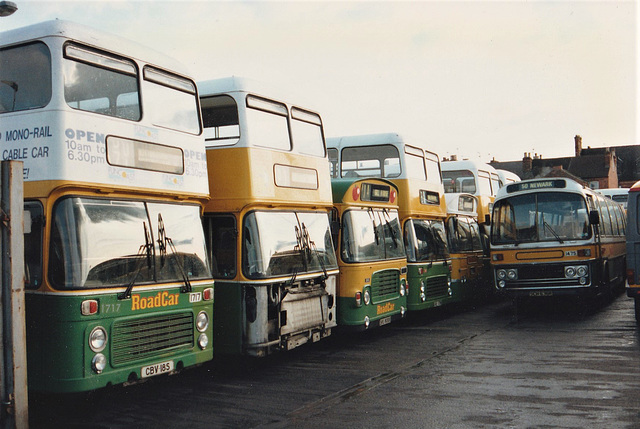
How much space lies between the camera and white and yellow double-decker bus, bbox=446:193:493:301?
57.9 feet

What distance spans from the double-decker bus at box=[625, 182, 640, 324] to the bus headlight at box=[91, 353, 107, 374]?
10.9m

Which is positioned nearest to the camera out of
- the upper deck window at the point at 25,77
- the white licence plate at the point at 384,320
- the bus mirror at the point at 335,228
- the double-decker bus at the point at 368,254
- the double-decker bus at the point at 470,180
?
the upper deck window at the point at 25,77

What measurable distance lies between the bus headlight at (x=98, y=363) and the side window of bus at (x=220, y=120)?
12.7 ft

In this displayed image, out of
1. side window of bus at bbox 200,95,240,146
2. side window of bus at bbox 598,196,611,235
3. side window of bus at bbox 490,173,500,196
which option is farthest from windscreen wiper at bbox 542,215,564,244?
side window of bus at bbox 200,95,240,146

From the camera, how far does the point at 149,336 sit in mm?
7766

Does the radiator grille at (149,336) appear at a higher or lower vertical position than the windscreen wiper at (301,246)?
lower

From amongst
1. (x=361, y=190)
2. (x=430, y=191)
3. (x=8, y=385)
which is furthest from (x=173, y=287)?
(x=430, y=191)

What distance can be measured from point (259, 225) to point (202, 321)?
5.56 ft

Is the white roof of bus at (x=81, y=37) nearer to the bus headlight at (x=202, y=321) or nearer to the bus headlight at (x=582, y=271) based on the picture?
the bus headlight at (x=202, y=321)

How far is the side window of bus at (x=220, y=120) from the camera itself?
9.92m

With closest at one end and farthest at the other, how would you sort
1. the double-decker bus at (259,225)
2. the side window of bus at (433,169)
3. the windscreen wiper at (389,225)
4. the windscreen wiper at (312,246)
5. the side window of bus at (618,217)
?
the double-decker bus at (259,225) < the windscreen wiper at (312,246) < the windscreen wiper at (389,225) < the side window of bus at (433,169) < the side window of bus at (618,217)

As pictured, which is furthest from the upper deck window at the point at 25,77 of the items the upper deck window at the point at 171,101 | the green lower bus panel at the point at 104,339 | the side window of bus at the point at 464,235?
the side window of bus at the point at 464,235

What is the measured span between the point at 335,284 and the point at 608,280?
917cm

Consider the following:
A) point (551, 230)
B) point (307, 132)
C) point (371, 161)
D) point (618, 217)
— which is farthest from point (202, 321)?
point (618, 217)
